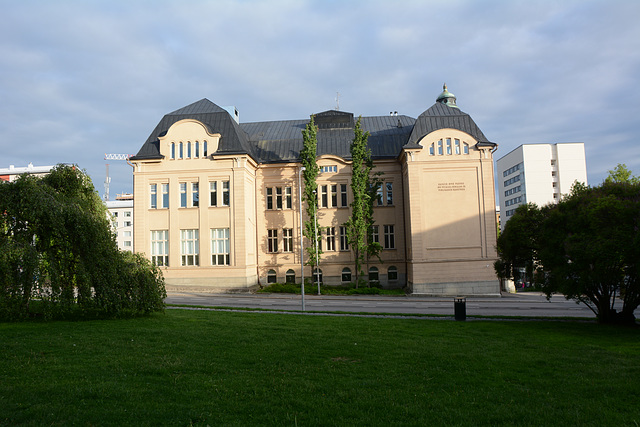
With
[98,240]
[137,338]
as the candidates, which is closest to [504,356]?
[137,338]

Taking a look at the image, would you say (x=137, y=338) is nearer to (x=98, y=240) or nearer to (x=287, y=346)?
(x=287, y=346)

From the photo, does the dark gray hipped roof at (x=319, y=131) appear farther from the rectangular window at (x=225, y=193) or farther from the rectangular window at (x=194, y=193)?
the rectangular window at (x=194, y=193)

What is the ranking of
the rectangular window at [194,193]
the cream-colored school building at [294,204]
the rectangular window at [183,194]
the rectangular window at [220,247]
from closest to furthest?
the cream-colored school building at [294,204] < the rectangular window at [220,247] < the rectangular window at [194,193] < the rectangular window at [183,194]

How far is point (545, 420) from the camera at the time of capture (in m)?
6.51

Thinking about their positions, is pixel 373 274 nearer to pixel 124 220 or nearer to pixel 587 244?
pixel 587 244

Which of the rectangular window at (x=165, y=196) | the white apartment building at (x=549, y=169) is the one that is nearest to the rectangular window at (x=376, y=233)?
the rectangular window at (x=165, y=196)

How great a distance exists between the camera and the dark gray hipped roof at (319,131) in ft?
126

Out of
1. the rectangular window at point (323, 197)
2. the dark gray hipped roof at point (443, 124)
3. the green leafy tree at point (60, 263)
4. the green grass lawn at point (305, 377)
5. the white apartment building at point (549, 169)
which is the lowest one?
the green grass lawn at point (305, 377)

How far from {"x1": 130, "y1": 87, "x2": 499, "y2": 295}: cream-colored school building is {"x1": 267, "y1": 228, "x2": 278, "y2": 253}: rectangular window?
0.10 meters

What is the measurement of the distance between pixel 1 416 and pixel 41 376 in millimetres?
2143

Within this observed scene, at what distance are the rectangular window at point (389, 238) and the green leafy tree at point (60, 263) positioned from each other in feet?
89.4

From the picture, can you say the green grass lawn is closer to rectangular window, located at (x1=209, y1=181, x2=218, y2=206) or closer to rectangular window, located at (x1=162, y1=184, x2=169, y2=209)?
rectangular window, located at (x1=209, y1=181, x2=218, y2=206)

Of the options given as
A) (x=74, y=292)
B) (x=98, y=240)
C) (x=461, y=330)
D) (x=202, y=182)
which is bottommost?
(x=461, y=330)

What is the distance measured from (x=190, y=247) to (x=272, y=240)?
7.51 metres
